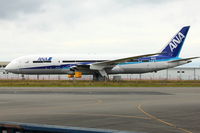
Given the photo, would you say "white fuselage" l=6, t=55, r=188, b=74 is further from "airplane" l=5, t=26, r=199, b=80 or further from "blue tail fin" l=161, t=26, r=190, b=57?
"blue tail fin" l=161, t=26, r=190, b=57

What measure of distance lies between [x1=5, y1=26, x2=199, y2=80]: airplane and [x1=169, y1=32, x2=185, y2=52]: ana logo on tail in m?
0.31

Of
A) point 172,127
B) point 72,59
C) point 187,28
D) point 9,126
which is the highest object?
point 187,28

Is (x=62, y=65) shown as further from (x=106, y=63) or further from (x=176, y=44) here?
(x=176, y=44)

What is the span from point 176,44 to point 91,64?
15059 mm

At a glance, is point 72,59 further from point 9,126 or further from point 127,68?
point 9,126

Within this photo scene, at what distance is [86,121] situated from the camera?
1441 centimetres

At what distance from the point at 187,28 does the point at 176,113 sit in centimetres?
4568

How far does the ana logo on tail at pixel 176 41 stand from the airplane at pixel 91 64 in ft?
1.02

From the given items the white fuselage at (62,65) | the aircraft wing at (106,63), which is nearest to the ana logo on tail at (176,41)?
the white fuselage at (62,65)

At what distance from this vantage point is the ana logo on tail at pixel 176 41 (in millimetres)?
60291

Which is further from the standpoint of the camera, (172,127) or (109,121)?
(109,121)

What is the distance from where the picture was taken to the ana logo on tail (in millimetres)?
60291

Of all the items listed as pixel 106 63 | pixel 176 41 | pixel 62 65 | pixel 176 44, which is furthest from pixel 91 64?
pixel 176 41

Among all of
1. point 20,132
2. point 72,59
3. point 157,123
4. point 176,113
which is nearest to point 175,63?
point 72,59
